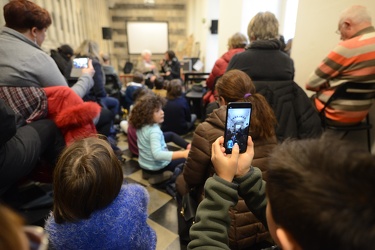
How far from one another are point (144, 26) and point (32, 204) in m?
8.58

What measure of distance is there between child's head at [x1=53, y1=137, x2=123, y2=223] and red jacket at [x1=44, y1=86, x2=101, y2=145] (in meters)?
0.60

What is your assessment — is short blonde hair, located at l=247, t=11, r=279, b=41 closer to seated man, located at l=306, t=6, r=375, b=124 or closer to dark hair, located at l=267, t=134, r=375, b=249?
seated man, located at l=306, t=6, r=375, b=124

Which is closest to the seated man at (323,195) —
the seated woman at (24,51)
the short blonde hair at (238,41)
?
the seated woman at (24,51)

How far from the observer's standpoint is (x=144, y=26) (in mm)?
9008

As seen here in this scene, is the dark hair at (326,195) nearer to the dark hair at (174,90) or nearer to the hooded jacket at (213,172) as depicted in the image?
the hooded jacket at (213,172)

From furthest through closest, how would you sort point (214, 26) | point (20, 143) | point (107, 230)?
point (214, 26)
point (20, 143)
point (107, 230)

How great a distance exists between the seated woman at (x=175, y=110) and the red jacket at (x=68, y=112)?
149 cm

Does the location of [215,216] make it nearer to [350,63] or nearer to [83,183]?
[83,183]

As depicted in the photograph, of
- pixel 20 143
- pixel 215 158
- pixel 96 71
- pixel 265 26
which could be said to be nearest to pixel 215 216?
pixel 215 158

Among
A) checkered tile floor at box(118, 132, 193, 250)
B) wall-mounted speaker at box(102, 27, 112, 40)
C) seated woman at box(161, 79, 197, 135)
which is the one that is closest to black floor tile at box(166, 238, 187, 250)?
checkered tile floor at box(118, 132, 193, 250)

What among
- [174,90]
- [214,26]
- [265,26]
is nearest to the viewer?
[265,26]

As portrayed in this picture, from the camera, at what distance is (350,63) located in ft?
5.29

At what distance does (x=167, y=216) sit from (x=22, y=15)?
5.09 ft

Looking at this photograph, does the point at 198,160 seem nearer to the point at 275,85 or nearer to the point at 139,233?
the point at 139,233
